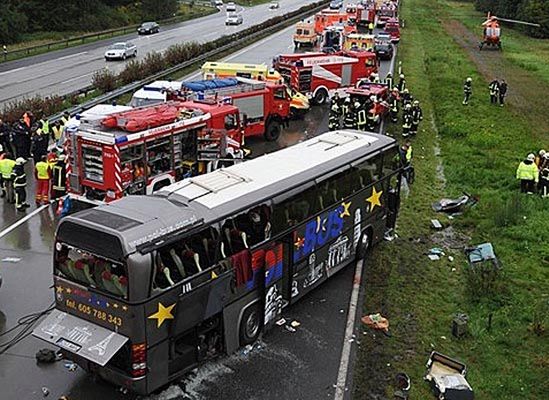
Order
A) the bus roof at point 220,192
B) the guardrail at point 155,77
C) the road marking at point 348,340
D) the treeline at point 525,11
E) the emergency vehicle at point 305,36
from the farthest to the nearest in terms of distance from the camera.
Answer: the treeline at point 525,11
the emergency vehicle at point 305,36
the guardrail at point 155,77
the road marking at point 348,340
the bus roof at point 220,192

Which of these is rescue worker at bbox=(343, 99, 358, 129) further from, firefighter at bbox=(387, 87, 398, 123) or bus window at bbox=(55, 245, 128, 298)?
bus window at bbox=(55, 245, 128, 298)

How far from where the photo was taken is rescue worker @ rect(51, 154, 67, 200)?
1916 cm

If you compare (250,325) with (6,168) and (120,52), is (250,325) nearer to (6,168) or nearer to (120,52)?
(6,168)

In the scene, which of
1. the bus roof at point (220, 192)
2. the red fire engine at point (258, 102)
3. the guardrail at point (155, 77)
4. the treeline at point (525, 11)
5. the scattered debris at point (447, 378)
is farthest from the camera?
the treeline at point (525, 11)

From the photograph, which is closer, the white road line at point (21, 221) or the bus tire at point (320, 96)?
the white road line at point (21, 221)

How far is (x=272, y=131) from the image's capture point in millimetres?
27969

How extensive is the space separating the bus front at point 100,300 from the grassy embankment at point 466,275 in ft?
12.1

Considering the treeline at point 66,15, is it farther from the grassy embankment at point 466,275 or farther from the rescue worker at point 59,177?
the rescue worker at point 59,177

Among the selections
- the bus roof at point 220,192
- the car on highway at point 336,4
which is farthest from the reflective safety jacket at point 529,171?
the car on highway at point 336,4

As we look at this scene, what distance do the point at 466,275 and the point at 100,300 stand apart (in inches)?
350

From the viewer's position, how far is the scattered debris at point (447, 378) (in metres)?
10.8

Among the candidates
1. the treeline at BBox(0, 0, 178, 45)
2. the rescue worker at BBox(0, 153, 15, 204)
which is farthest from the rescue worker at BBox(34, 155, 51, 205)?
the treeline at BBox(0, 0, 178, 45)

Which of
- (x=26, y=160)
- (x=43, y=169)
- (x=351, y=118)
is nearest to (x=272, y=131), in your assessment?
(x=351, y=118)

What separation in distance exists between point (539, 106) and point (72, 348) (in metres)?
32.1
